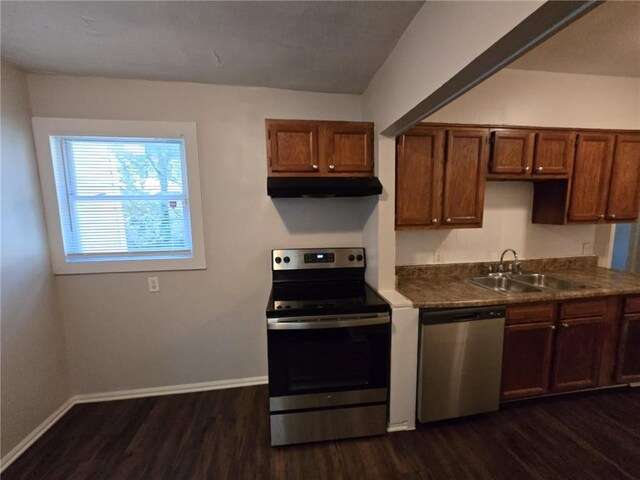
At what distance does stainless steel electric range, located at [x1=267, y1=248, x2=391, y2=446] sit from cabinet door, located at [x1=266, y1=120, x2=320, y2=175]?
1.01m

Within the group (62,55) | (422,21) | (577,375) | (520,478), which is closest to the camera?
(422,21)

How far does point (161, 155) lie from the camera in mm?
2197

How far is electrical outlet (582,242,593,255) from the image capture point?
2701 millimetres

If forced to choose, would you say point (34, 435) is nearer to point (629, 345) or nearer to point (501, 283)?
point (501, 283)

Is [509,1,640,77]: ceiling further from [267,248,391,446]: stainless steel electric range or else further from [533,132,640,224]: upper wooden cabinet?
[267,248,391,446]: stainless steel electric range

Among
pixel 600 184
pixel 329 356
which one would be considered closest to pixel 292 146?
pixel 329 356

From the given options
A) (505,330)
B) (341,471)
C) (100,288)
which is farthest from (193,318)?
(505,330)

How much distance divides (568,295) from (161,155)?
10.9 ft

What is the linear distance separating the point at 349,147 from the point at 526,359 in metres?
2.11

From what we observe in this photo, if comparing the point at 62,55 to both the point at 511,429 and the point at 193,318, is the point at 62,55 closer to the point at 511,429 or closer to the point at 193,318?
the point at 193,318

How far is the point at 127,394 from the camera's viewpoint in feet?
7.51

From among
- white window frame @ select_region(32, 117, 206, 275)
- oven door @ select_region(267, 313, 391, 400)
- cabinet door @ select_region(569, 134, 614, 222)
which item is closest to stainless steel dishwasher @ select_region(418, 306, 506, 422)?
oven door @ select_region(267, 313, 391, 400)

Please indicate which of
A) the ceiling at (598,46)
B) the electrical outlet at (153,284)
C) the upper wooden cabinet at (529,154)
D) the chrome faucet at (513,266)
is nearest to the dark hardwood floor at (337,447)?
the electrical outlet at (153,284)

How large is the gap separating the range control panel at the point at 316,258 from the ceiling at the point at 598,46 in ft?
6.02
